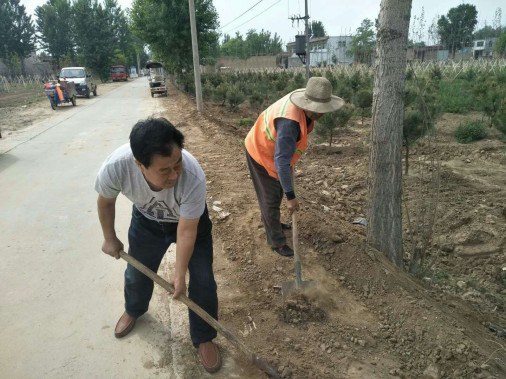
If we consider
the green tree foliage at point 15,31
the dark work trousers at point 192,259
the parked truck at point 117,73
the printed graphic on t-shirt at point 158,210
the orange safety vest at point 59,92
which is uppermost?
the green tree foliage at point 15,31

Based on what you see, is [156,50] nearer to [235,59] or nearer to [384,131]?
[384,131]

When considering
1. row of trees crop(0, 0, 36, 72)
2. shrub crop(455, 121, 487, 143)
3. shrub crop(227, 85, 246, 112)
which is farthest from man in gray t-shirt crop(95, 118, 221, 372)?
row of trees crop(0, 0, 36, 72)

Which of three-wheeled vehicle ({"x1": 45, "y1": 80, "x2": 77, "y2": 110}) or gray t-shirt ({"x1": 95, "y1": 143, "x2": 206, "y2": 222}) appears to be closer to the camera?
gray t-shirt ({"x1": 95, "y1": 143, "x2": 206, "y2": 222})

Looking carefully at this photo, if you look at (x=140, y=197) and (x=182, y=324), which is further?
(x=182, y=324)

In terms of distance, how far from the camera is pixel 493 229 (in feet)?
13.6

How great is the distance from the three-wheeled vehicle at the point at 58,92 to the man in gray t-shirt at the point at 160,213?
49.9 feet

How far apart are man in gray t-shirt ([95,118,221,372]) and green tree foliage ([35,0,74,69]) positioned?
52.1 metres

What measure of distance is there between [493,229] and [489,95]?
6.14m

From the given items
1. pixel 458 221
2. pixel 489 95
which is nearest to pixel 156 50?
pixel 489 95

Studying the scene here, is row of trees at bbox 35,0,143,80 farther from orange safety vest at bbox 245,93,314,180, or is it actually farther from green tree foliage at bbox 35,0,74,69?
orange safety vest at bbox 245,93,314,180

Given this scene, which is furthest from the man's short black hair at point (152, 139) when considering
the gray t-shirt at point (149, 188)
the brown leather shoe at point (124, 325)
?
the brown leather shoe at point (124, 325)

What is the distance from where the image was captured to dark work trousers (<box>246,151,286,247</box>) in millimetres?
3250

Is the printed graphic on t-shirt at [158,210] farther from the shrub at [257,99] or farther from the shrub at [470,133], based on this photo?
the shrub at [257,99]

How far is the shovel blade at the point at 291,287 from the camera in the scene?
8.98 feet
